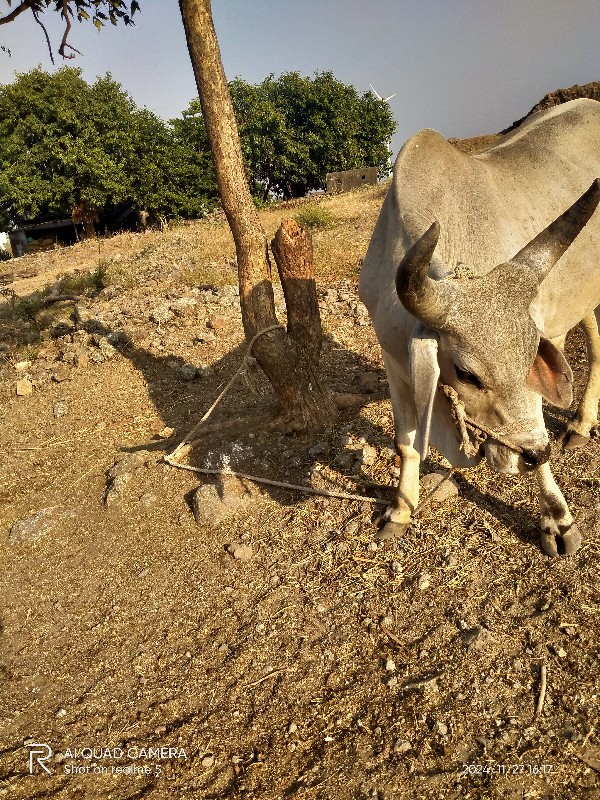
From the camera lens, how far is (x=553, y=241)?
8.63 ft

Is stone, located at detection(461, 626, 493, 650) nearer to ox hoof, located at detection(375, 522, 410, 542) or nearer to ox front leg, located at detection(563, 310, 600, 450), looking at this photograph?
ox hoof, located at detection(375, 522, 410, 542)

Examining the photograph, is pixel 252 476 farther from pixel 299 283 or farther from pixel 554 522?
pixel 554 522

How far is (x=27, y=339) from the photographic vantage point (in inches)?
311

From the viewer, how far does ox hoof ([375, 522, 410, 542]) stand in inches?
148

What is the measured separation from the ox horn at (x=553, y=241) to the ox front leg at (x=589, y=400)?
6.92 ft

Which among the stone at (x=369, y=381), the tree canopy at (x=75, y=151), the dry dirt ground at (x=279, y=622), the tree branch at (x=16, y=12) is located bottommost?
the dry dirt ground at (x=279, y=622)

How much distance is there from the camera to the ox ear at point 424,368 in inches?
102

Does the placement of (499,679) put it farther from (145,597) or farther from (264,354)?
(264,354)

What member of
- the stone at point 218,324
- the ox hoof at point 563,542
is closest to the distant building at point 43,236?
the stone at point 218,324

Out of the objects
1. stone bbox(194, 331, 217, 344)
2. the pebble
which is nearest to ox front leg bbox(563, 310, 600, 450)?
the pebble

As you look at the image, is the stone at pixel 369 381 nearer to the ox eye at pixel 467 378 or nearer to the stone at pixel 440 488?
the stone at pixel 440 488

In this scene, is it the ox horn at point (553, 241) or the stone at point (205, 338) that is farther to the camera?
the stone at point (205, 338)

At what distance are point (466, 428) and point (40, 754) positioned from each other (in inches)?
93.9

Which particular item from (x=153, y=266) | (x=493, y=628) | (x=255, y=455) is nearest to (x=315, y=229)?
(x=153, y=266)
